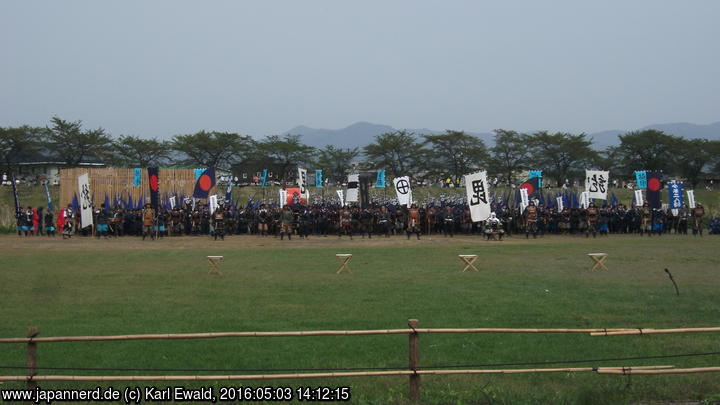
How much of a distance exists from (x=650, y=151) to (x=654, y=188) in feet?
95.4

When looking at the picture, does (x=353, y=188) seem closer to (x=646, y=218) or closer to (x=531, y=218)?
(x=531, y=218)

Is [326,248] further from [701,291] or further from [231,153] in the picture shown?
[231,153]

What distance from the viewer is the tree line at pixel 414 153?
56.3 metres

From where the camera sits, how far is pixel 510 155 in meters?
61.1

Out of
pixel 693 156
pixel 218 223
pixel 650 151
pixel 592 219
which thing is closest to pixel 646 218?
pixel 592 219

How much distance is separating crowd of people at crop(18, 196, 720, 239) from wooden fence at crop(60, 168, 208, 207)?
3123 millimetres

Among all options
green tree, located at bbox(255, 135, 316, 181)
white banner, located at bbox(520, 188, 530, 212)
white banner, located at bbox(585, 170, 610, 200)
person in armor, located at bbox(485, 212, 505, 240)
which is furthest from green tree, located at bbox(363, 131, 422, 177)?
person in armor, located at bbox(485, 212, 505, 240)

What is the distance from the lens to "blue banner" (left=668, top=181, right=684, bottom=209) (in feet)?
103

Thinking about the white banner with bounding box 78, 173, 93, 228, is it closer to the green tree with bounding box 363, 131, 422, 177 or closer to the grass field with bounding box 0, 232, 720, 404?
the grass field with bounding box 0, 232, 720, 404

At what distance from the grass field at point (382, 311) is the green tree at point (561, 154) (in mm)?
38611

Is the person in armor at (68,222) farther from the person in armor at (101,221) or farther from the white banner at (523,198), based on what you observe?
the white banner at (523,198)

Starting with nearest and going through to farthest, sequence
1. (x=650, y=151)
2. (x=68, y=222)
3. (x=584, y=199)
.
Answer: (x=68, y=222)
(x=584, y=199)
(x=650, y=151)

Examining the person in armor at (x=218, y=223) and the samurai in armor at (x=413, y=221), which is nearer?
the samurai in armor at (x=413, y=221)

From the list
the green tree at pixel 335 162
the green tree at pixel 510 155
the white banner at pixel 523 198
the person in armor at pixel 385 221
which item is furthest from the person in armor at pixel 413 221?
the green tree at pixel 335 162
